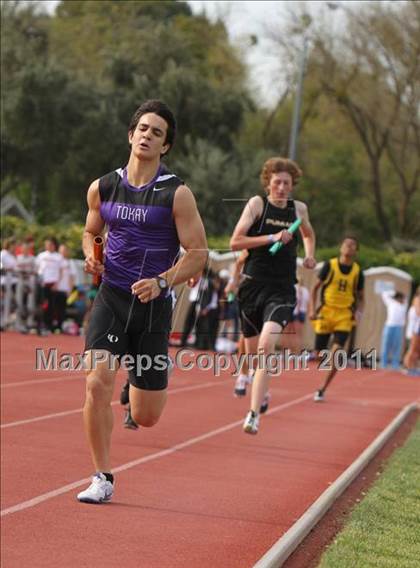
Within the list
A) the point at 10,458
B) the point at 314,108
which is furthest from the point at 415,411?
the point at 314,108

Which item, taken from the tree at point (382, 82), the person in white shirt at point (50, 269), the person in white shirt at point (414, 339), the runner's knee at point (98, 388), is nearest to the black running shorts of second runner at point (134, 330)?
the runner's knee at point (98, 388)

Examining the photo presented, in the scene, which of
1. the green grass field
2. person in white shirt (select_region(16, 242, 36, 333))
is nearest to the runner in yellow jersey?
the green grass field

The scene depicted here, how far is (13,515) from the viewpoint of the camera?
759cm

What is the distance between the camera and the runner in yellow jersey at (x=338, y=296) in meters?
14.6

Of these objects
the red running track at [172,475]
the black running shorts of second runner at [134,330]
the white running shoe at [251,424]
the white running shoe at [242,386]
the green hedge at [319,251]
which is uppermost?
the green hedge at [319,251]

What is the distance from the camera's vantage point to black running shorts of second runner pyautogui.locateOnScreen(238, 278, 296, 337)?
10477 mm

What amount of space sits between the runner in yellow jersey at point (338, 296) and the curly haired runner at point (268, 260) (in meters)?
3.82

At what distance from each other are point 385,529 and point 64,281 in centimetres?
1937

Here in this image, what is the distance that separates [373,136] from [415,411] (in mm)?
33717

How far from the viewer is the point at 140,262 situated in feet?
22.6

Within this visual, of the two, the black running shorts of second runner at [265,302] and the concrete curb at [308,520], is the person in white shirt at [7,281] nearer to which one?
the black running shorts of second runner at [265,302]

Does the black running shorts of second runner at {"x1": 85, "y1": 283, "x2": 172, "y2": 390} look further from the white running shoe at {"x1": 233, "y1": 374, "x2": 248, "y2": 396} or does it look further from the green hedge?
the green hedge

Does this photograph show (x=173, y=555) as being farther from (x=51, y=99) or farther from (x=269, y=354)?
(x=51, y=99)

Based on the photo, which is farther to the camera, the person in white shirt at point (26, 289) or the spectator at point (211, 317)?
the person in white shirt at point (26, 289)
